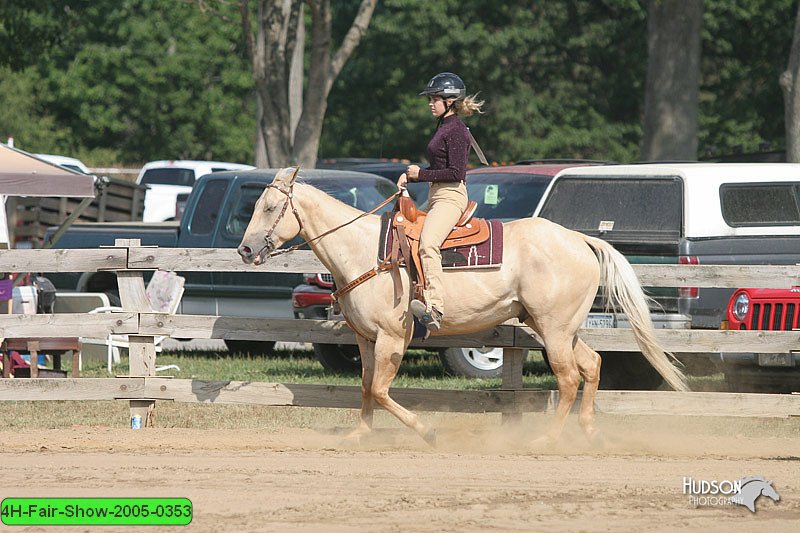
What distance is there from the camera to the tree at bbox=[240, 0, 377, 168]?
18.6m

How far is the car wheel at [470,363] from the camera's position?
41.3 ft

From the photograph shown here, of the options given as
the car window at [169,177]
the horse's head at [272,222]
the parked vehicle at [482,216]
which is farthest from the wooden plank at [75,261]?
the car window at [169,177]

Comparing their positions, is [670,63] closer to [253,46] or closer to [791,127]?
[791,127]

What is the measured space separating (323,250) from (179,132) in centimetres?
4010

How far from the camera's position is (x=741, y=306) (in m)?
10.3

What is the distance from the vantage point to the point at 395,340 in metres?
8.94

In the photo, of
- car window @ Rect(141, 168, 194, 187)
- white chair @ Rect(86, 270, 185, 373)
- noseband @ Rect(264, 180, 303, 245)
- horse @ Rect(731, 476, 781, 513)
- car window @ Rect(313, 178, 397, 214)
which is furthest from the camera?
car window @ Rect(141, 168, 194, 187)

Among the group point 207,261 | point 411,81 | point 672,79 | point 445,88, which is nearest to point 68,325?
point 207,261

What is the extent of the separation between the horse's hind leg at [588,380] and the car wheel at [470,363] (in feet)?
10.7

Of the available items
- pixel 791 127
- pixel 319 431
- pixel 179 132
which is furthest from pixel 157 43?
pixel 319 431

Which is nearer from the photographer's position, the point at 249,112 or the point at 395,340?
the point at 395,340

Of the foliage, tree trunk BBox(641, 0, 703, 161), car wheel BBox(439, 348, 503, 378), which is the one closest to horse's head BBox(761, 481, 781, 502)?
car wheel BBox(439, 348, 503, 378)

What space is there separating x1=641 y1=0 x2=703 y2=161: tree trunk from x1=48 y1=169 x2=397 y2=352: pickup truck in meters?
9.89

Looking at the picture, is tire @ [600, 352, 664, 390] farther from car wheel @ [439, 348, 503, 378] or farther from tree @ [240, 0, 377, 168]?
tree @ [240, 0, 377, 168]
